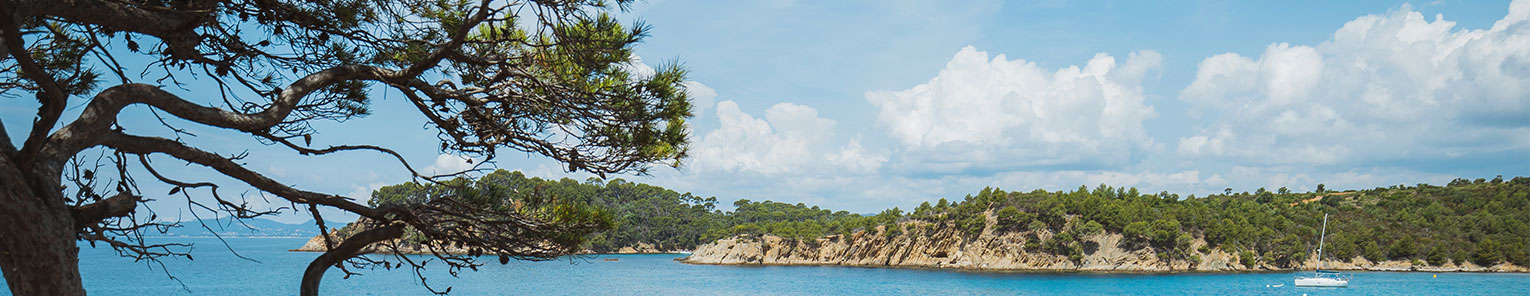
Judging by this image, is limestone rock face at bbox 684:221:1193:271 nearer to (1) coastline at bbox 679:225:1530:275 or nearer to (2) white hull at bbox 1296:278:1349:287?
(1) coastline at bbox 679:225:1530:275

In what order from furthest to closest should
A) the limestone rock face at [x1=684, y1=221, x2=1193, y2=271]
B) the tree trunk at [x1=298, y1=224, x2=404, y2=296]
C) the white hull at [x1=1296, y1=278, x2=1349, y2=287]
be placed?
the limestone rock face at [x1=684, y1=221, x2=1193, y2=271], the white hull at [x1=1296, y1=278, x2=1349, y2=287], the tree trunk at [x1=298, y1=224, x2=404, y2=296]

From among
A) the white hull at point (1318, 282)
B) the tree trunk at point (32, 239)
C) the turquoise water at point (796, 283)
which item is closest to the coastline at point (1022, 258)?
the turquoise water at point (796, 283)

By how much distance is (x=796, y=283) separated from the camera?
4712 cm

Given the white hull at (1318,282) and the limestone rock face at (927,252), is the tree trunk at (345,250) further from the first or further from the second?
the limestone rock face at (927,252)

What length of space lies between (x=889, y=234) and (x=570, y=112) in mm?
56240

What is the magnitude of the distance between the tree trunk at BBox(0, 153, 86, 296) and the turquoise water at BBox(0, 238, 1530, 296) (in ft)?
112

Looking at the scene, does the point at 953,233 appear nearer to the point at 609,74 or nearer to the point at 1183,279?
the point at 1183,279

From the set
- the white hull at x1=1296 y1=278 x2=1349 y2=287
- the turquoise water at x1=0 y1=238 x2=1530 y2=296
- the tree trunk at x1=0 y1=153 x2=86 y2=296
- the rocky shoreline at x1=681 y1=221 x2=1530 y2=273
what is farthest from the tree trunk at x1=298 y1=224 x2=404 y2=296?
the rocky shoreline at x1=681 y1=221 x2=1530 y2=273

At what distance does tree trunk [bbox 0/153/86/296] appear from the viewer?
3205 mm

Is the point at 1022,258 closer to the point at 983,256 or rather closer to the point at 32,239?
the point at 983,256

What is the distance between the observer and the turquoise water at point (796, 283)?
135ft

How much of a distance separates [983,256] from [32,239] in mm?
53935

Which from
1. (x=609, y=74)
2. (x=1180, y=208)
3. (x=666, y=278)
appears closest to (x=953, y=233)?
(x=1180, y=208)

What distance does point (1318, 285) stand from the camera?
42.8 meters
